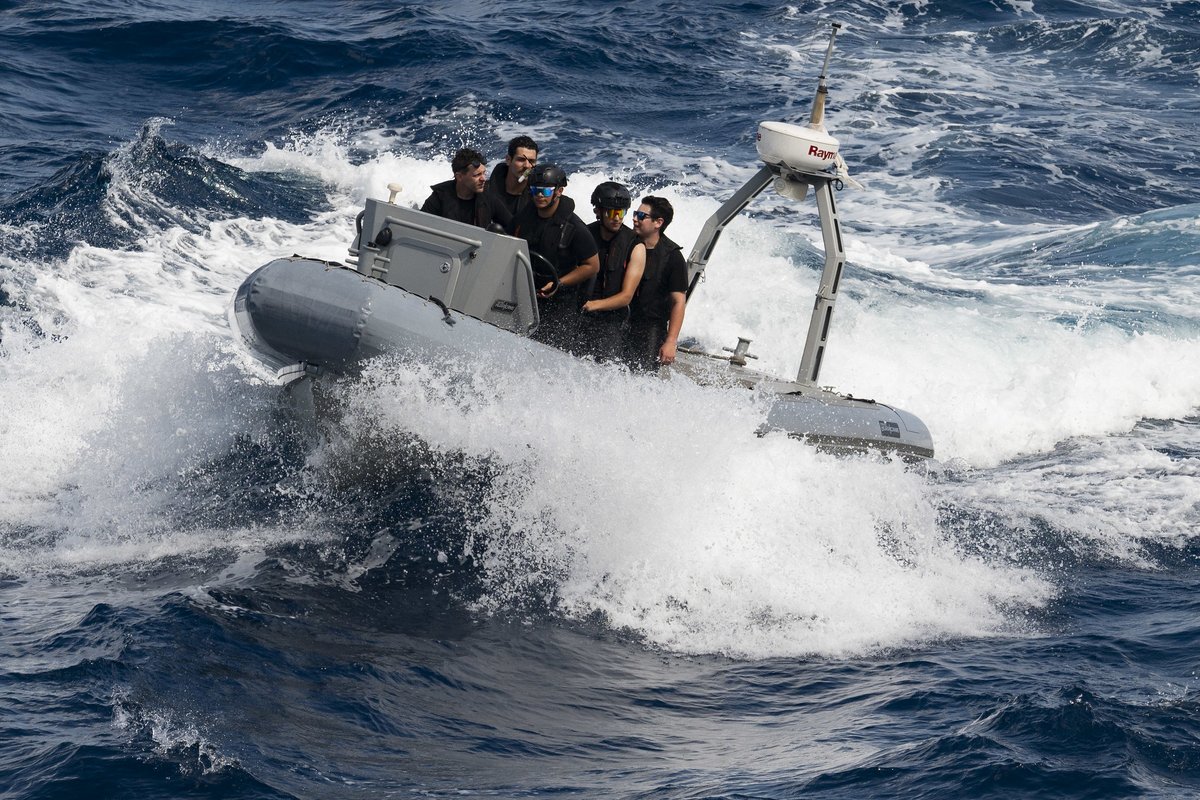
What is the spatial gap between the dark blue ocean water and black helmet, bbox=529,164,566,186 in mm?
1174

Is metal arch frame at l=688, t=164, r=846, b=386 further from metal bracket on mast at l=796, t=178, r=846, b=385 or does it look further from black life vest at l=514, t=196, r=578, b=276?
black life vest at l=514, t=196, r=578, b=276

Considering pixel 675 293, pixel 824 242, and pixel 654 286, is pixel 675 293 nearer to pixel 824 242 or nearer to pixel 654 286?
pixel 654 286

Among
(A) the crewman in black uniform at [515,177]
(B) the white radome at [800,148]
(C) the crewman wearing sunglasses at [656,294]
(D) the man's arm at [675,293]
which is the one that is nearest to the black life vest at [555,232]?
(A) the crewman in black uniform at [515,177]

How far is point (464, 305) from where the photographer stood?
25.7 ft

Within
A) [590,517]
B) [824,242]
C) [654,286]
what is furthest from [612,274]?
[824,242]

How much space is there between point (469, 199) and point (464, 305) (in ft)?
2.33

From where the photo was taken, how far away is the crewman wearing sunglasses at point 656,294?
26.2ft

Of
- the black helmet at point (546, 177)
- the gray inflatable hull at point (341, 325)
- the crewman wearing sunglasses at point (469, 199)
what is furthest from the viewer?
the crewman wearing sunglasses at point (469, 199)

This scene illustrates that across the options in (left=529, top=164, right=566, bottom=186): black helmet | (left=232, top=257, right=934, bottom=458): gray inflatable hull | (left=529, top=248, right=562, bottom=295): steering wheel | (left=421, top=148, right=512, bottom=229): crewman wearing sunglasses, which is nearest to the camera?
(left=232, top=257, right=934, bottom=458): gray inflatable hull

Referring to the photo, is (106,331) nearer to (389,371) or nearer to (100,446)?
(100,446)

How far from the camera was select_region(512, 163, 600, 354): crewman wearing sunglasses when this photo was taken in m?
7.81

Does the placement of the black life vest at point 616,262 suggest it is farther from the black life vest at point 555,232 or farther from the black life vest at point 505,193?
the black life vest at point 505,193

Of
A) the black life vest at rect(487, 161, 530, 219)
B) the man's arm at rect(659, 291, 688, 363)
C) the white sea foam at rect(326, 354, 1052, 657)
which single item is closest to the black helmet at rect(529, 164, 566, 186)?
the black life vest at rect(487, 161, 530, 219)

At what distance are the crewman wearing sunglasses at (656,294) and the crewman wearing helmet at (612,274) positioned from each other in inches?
3.2
